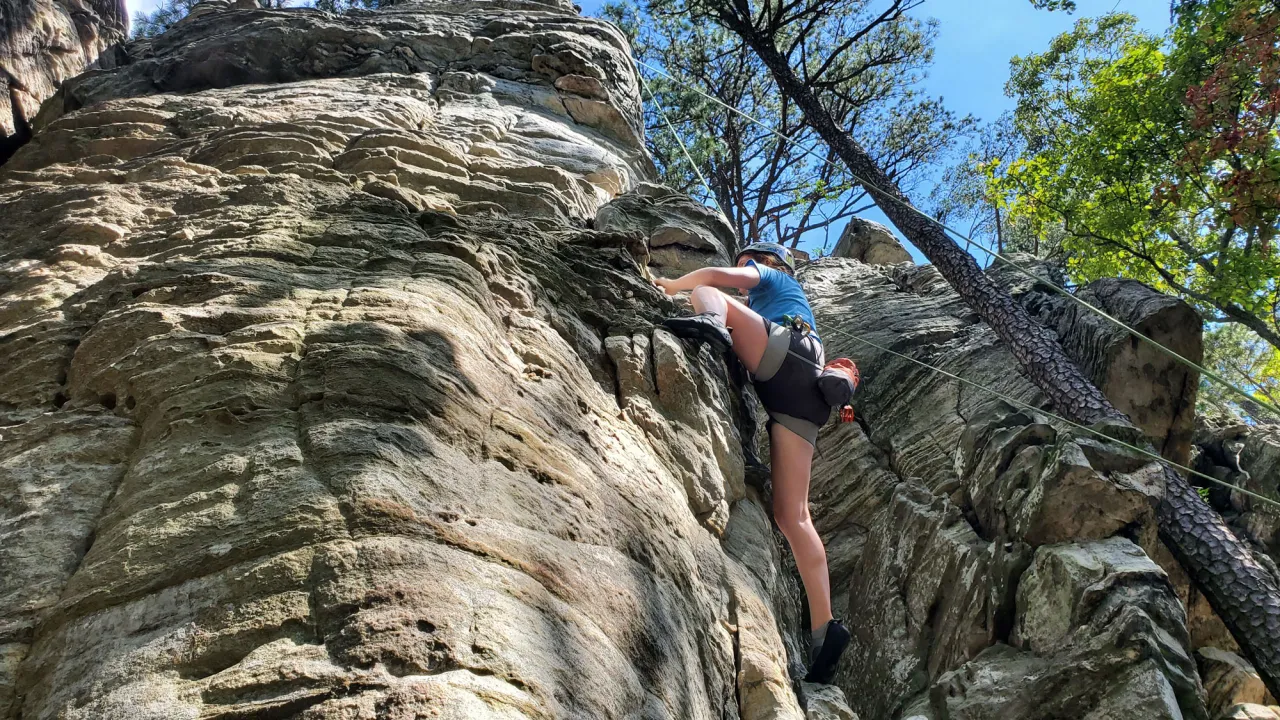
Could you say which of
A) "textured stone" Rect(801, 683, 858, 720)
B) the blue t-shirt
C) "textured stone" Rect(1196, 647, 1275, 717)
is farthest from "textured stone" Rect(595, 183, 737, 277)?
"textured stone" Rect(1196, 647, 1275, 717)

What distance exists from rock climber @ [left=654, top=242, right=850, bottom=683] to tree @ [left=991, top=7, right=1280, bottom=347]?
704 centimetres

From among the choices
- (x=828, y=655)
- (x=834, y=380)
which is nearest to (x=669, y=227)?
(x=834, y=380)

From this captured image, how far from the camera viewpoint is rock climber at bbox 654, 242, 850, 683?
6.10 meters

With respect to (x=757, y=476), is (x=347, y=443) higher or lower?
lower

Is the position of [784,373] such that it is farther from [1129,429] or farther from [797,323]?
[1129,429]

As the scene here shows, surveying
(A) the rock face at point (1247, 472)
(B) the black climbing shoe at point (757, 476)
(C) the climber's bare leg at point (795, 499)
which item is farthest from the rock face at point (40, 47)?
(A) the rock face at point (1247, 472)

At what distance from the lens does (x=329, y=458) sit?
343cm

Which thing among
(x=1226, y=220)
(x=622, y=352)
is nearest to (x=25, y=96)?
(x=622, y=352)

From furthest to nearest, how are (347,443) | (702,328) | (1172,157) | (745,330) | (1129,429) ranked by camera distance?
(1172,157) < (1129,429) < (745,330) < (702,328) < (347,443)

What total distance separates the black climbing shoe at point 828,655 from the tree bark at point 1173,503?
3839 mm

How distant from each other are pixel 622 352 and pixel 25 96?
670cm

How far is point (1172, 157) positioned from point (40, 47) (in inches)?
606

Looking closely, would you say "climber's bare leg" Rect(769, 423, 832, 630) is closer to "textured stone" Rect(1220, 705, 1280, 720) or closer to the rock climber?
the rock climber

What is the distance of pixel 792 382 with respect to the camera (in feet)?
21.2
